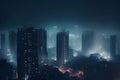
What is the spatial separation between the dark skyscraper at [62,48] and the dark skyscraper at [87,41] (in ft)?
8.69

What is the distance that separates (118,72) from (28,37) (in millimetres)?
4173

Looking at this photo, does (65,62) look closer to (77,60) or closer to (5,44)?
(77,60)

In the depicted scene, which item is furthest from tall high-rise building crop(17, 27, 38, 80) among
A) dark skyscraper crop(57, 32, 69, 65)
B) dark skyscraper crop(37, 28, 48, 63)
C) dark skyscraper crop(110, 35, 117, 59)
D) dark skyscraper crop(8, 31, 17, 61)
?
dark skyscraper crop(110, 35, 117, 59)

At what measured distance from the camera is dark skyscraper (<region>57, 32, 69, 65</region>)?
13584 millimetres

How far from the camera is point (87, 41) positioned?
1709 cm

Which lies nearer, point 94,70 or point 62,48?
point 94,70

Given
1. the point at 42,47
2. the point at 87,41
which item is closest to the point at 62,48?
the point at 42,47

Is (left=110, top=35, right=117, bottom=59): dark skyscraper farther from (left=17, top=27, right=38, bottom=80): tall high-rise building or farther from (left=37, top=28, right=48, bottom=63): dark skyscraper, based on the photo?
(left=17, top=27, right=38, bottom=80): tall high-rise building

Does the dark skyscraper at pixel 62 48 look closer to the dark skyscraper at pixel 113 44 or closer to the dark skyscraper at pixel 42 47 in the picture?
the dark skyscraper at pixel 42 47

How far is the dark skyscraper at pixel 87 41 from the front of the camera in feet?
55.1

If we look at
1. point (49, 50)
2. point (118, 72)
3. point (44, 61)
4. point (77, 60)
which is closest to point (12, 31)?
point (49, 50)

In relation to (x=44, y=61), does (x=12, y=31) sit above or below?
above

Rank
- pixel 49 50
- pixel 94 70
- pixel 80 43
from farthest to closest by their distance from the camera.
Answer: pixel 80 43 → pixel 49 50 → pixel 94 70

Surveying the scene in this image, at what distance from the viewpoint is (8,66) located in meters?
11.5
